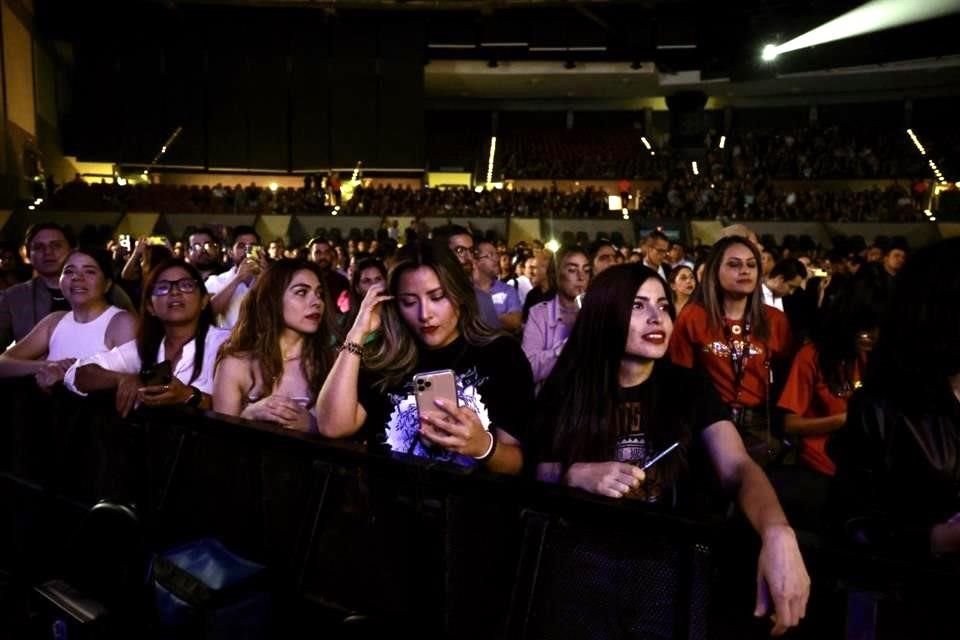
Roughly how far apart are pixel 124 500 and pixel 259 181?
2399 cm

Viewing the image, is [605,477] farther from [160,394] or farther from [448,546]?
[160,394]

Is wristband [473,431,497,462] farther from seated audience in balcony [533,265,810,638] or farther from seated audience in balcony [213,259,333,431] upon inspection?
seated audience in balcony [213,259,333,431]

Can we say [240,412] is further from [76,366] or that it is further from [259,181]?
[259,181]

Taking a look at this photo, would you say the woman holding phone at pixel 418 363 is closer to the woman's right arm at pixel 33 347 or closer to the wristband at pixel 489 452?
the wristband at pixel 489 452

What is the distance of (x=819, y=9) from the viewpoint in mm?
11000

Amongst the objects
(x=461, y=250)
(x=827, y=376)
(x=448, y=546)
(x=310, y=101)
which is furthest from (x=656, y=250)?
(x=310, y=101)

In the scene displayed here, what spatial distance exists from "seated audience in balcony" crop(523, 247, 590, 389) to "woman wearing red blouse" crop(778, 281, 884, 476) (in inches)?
56.8

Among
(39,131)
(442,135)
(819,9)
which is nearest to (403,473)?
(819,9)

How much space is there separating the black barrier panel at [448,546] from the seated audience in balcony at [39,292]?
236 centimetres

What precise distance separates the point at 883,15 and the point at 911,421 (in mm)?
11235

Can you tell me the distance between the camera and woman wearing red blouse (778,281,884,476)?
319cm

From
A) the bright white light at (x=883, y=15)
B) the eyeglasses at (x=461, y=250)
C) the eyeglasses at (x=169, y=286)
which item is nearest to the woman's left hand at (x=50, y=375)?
the eyeglasses at (x=169, y=286)

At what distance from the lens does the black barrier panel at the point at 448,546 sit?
4.68 feet

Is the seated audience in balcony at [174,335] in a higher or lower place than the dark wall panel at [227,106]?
lower
